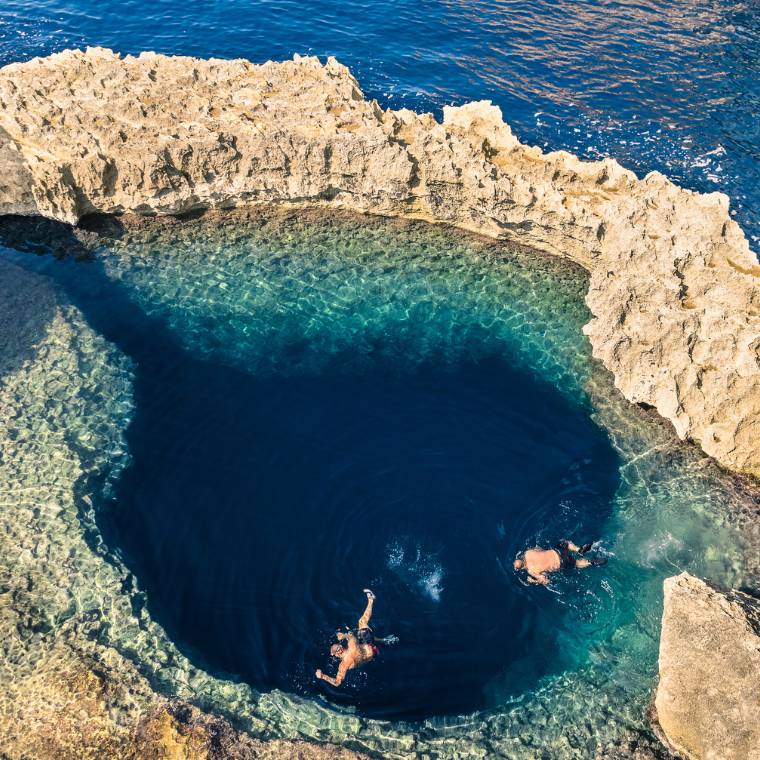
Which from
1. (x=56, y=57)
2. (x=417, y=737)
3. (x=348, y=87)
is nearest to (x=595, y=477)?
(x=417, y=737)

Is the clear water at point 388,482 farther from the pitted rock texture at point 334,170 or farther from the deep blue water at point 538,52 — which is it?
the deep blue water at point 538,52

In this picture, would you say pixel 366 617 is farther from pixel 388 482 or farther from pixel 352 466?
pixel 352 466

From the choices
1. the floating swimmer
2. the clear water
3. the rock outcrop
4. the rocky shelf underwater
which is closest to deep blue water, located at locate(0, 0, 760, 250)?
the rocky shelf underwater

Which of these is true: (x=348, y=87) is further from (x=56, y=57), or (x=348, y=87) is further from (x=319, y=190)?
(x=56, y=57)

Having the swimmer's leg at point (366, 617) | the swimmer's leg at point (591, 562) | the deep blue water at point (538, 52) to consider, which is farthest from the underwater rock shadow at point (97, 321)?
the deep blue water at point (538, 52)

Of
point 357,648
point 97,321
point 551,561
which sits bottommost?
point 357,648

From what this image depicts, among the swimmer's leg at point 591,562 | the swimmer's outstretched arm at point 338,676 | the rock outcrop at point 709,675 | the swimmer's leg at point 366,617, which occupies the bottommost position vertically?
the swimmer's outstretched arm at point 338,676

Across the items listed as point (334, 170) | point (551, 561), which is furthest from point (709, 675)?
point (334, 170)
